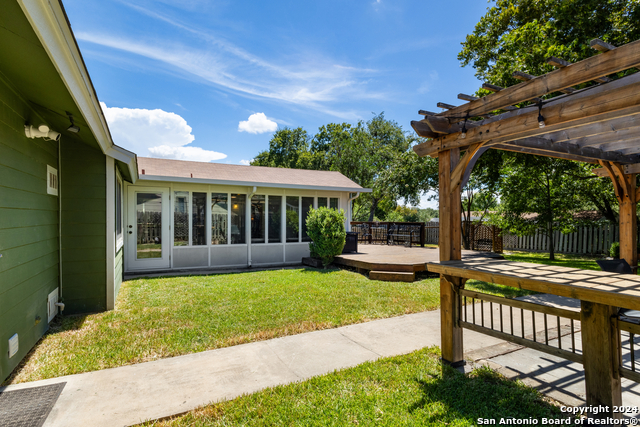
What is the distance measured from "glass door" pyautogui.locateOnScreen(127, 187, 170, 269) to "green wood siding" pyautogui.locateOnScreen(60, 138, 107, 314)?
10.5 feet

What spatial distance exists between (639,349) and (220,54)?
43.4 ft

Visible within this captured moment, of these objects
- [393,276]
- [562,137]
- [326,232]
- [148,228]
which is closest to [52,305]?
[148,228]

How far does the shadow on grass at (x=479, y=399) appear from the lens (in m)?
2.27

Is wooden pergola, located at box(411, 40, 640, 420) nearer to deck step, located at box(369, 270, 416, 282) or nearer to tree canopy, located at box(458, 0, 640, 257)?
tree canopy, located at box(458, 0, 640, 257)

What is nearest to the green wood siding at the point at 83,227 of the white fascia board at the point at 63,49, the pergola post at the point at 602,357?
the white fascia board at the point at 63,49

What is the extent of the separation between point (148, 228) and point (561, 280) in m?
8.24

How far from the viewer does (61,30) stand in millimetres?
2076

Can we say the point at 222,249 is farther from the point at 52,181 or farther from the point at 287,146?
the point at 287,146

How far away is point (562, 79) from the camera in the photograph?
231 cm

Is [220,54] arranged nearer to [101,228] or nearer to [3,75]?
[101,228]

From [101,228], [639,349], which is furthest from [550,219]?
[101,228]

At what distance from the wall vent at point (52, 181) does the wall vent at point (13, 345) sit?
1.90 m

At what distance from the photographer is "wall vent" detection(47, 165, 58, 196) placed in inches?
159

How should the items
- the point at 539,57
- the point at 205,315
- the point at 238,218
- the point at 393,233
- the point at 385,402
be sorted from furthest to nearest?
the point at 393,233, the point at 238,218, the point at 539,57, the point at 205,315, the point at 385,402
